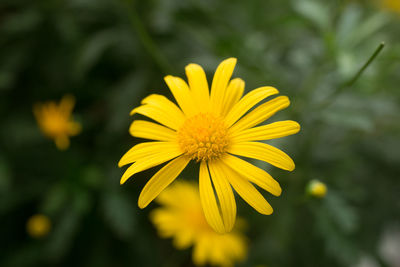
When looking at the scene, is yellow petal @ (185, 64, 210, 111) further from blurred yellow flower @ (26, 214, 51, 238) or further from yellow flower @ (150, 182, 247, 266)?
blurred yellow flower @ (26, 214, 51, 238)

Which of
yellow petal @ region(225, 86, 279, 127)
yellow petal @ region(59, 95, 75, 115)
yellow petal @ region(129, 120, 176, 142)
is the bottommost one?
yellow petal @ region(225, 86, 279, 127)

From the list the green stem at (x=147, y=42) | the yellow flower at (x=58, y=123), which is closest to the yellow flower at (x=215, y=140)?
the green stem at (x=147, y=42)

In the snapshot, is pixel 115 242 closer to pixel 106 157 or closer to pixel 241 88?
pixel 106 157

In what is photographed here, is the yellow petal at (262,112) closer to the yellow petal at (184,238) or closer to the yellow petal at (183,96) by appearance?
the yellow petal at (183,96)

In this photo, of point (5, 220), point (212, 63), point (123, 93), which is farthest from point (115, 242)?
point (212, 63)

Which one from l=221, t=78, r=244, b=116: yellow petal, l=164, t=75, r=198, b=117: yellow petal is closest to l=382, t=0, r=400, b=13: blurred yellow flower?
l=221, t=78, r=244, b=116: yellow petal

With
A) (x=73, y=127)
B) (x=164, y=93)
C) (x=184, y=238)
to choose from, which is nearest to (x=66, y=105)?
(x=73, y=127)

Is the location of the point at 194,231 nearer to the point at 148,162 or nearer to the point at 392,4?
the point at 148,162
